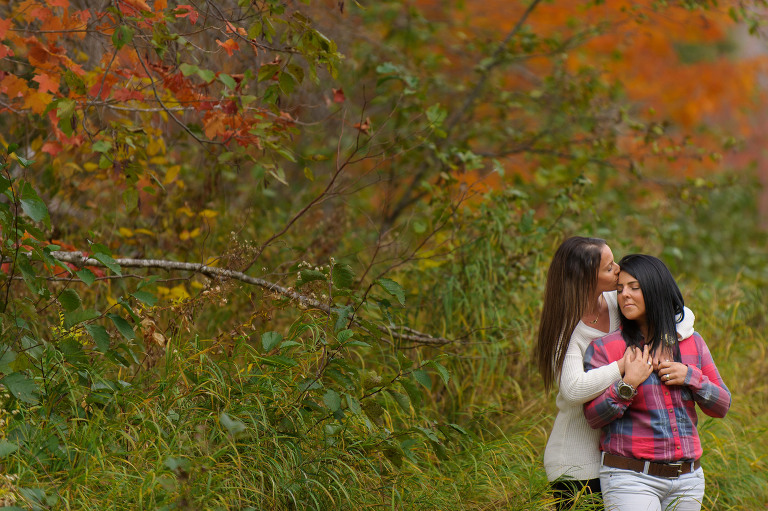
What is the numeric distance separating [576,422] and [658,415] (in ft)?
1.10

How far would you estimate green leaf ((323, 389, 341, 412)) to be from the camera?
3029 mm

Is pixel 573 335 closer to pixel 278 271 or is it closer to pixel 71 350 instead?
pixel 71 350

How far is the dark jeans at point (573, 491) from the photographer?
3.09 metres

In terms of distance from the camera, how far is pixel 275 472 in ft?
10.0

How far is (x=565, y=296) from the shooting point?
3.15 metres

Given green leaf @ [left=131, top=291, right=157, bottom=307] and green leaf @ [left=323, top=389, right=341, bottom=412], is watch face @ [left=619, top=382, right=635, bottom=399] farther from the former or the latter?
green leaf @ [left=131, top=291, right=157, bottom=307]

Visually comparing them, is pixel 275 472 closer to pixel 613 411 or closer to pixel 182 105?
pixel 613 411

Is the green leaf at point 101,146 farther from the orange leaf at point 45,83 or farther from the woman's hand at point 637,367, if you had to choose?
the woman's hand at point 637,367

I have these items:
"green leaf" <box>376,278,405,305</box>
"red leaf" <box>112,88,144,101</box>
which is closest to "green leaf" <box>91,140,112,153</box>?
"red leaf" <box>112,88,144,101</box>

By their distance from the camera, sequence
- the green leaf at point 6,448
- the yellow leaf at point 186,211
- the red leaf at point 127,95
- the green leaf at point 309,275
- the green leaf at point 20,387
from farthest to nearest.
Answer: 1. the yellow leaf at point 186,211
2. the red leaf at point 127,95
3. the green leaf at point 309,275
4. the green leaf at point 20,387
5. the green leaf at point 6,448

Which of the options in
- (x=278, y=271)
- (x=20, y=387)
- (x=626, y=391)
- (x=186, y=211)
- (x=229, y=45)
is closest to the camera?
(x=626, y=391)

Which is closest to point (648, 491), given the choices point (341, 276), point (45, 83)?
Answer: point (341, 276)

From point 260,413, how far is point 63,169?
2312 mm

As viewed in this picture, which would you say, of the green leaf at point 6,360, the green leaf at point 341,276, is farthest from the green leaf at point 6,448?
the green leaf at point 341,276
